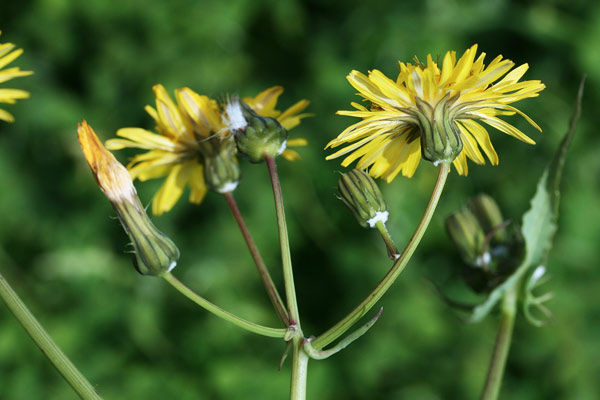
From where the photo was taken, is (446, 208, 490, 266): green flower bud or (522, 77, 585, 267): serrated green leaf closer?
(522, 77, 585, 267): serrated green leaf

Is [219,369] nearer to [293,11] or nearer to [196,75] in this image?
[196,75]

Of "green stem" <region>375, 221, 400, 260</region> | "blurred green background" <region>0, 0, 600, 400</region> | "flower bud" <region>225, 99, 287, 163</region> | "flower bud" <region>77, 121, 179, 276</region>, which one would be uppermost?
"flower bud" <region>225, 99, 287, 163</region>

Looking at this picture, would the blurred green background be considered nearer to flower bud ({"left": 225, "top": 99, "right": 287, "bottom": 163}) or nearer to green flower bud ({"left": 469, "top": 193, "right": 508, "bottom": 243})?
green flower bud ({"left": 469, "top": 193, "right": 508, "bottom": 243})

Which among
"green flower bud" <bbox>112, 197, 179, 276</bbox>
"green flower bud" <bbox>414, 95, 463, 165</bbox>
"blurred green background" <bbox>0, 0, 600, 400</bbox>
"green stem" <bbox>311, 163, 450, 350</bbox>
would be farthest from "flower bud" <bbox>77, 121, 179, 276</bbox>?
"blurred green background" <bbox>0, 0, 600, 400</bbox>

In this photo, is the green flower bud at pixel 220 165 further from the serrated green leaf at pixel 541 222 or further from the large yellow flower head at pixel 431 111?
the serrated green leaf at pixel 541 222

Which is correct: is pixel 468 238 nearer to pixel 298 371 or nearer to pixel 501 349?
pixel 501 349

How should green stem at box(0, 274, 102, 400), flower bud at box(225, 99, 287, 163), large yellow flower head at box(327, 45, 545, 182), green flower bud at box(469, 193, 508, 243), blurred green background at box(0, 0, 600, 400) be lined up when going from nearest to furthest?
1. green stem at box(0, 274, 102, 400)
2. large yellow flower head at box(327, 45, 545, 182)
3. flower bud at box(225, 99, 287, 163)
4. green flower bud at box(469, 193, 508, 243)
5. blurred green background at box(0, 0, 600, 400)
